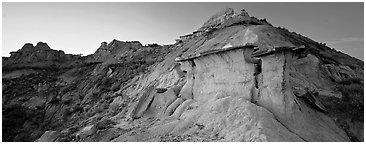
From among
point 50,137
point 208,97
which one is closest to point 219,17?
point 208,97

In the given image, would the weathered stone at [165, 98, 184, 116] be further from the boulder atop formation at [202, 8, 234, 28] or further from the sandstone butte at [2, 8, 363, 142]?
the boulder atop formation at [202, 8, 234, 28]

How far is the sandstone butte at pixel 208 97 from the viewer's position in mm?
8766

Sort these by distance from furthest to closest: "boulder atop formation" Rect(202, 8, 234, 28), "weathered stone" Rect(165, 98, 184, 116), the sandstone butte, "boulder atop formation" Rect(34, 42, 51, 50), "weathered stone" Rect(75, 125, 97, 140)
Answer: "boulder atop formation" Rect(34, 42, 51, 50), "boulder atop formation" Rect(202, 8, 234, 28), "weathered stone" Rect(165, 98, 184, 116), "weathered stone" Rect(75, 125, 97, 140), the sandstone butte

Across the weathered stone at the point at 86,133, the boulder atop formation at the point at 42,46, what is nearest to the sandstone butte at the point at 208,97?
the weathered stone at the point at 86,133

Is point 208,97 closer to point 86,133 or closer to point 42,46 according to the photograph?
point 86,133

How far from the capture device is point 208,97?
35.5 feet

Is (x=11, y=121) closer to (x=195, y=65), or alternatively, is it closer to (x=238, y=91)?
(x=195, y=65)

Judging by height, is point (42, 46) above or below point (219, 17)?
below

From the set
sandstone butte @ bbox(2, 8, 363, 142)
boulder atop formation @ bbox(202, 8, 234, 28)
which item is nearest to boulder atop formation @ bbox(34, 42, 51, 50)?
sandstone butte @ bbox(2, 8, 363, 142)

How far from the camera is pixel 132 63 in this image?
23.0 meters

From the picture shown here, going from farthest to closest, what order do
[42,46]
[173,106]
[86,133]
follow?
[42,46]
[173,106]
[86,133]

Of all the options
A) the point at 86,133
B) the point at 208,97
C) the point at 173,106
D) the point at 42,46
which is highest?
the point at 42,46

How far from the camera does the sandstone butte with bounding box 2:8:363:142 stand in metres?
8.77

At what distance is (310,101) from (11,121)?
17.9m
